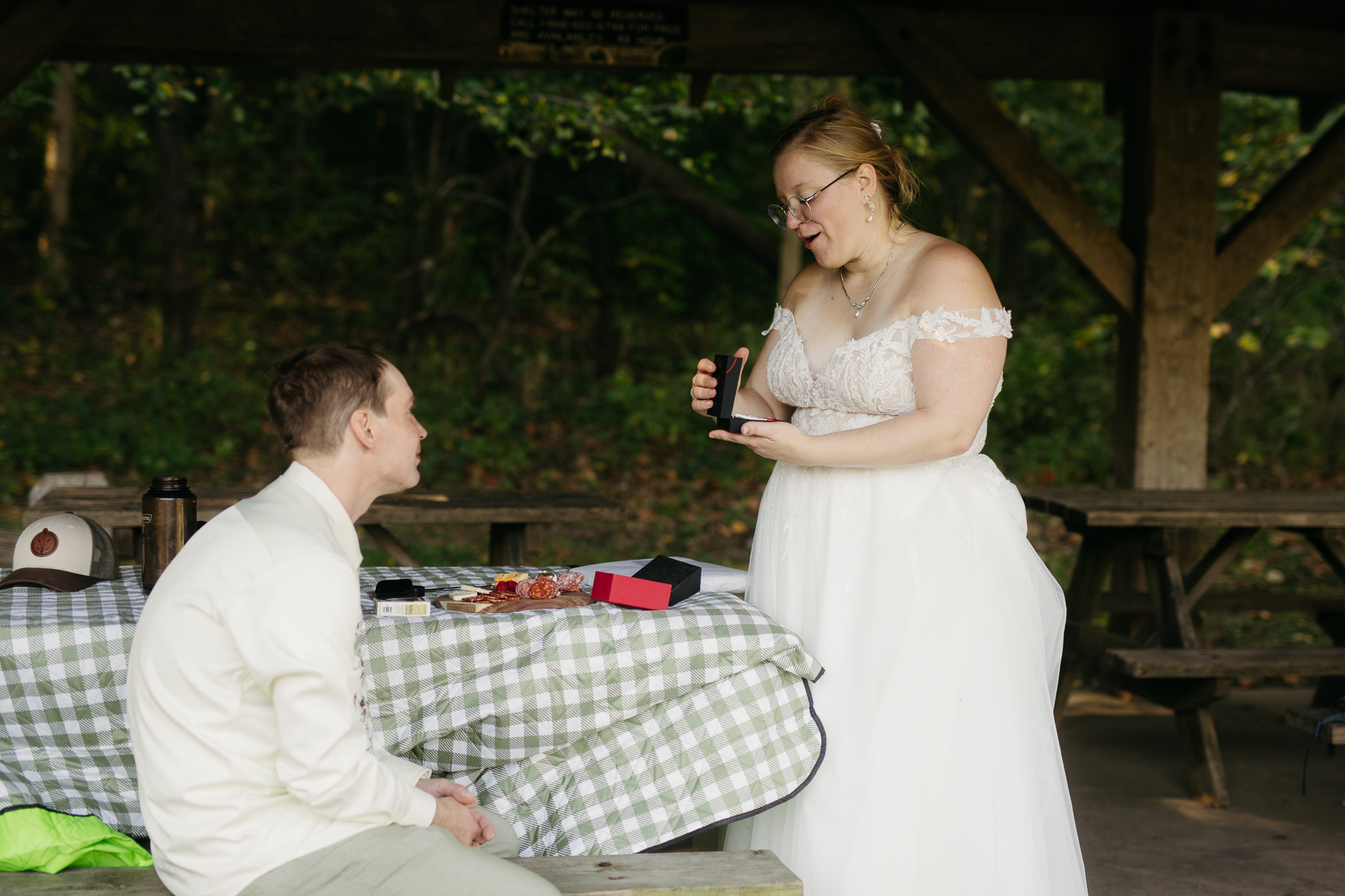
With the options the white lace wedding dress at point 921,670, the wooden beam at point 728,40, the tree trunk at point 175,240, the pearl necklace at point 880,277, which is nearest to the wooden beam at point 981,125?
the wooden beam at point 728,40

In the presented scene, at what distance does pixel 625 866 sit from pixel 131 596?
1283 millimetres

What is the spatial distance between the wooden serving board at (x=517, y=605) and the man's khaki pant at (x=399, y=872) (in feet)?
1.96

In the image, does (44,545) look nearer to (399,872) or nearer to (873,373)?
(399,872)

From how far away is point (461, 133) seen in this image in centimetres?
1192

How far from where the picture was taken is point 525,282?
12.8 m

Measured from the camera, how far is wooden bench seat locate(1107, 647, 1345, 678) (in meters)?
3.97

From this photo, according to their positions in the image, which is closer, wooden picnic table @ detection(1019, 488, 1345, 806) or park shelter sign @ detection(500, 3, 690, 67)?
wooden picnic table @ detection(1019, 488, 1345, 806)

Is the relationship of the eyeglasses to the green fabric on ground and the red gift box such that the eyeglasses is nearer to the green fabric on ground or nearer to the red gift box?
the red gift box

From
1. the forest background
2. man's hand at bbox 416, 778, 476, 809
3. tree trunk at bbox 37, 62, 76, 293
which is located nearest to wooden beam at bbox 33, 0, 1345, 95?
the forest background

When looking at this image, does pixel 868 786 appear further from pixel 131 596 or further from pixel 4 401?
pixel 4 401

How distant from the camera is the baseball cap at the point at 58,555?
2.55 m

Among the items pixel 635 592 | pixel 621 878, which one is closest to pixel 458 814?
pixel 621 878

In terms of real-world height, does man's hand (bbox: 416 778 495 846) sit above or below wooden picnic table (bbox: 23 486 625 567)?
below

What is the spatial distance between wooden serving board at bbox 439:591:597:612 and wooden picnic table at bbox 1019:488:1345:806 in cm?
241
